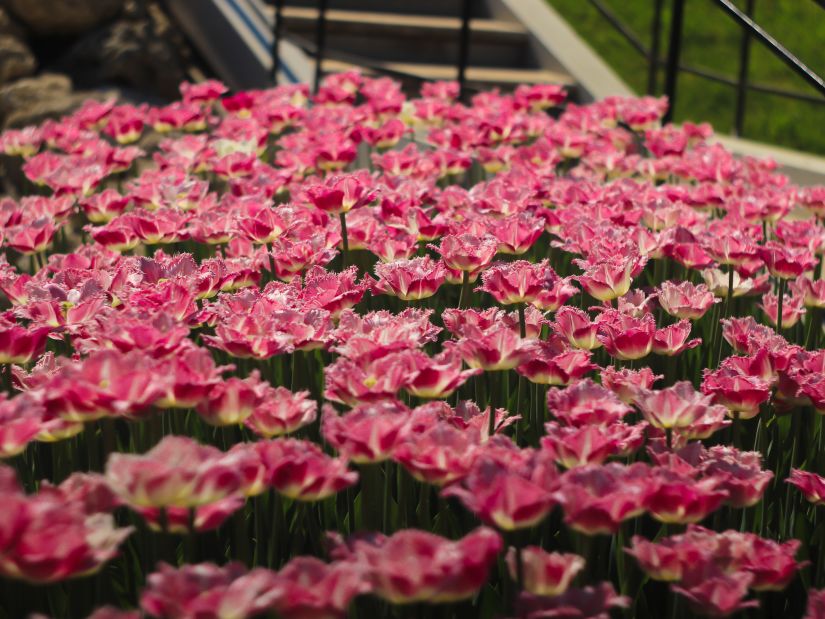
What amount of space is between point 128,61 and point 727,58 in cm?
684

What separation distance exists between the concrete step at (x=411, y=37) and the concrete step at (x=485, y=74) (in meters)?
0.21

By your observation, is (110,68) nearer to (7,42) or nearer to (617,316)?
(7,42)

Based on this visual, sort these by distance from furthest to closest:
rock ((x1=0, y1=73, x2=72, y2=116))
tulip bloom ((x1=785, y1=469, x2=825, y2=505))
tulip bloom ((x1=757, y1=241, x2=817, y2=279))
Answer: rock ((x1=0, y1=73, x2=72, y2=116)), tulip bloom ((x1=757, y1=241, x2=817, y2=279)), tulip bloom ((x1=785, y1=469, x2=825, y2=505))

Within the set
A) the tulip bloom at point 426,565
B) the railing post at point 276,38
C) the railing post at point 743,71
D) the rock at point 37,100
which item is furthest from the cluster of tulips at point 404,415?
the railing post at point 743,71

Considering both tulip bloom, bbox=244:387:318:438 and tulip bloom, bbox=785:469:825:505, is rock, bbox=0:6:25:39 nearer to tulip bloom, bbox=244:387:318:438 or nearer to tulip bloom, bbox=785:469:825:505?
tulip bloom, bbox=244:387:318:438

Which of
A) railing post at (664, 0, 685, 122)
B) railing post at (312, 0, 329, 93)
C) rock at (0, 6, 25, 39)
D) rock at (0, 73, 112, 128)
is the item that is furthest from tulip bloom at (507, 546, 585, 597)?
rock at (0, 6, 25, 39)

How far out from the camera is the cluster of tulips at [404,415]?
1.09m

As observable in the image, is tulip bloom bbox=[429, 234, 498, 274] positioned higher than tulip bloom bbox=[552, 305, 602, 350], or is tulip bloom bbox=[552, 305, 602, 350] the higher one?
tulip bloom bbox=[429, 234, 498, 274]

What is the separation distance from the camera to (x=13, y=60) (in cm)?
614

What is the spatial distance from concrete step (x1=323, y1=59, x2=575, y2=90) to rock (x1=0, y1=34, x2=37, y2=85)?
1769 millimetres

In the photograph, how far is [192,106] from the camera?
365cm

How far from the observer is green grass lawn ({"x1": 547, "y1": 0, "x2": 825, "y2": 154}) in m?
9.48

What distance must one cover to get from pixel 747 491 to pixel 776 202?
1.66m

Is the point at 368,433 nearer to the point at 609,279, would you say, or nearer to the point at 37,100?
the point at 609,279
